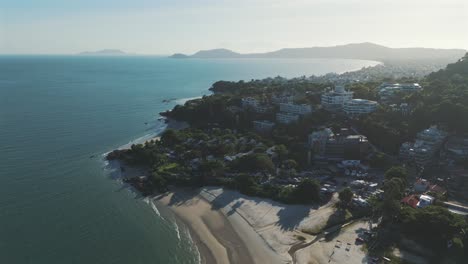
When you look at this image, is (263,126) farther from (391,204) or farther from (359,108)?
(391,204)

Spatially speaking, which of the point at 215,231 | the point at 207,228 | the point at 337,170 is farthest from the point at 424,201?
the point at 207,228

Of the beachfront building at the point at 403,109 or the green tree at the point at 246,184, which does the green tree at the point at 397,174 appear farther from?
the beachfront building at the point at 403,109

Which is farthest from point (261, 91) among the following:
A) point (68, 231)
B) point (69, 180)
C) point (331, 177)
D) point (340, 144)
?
point (68, 231)

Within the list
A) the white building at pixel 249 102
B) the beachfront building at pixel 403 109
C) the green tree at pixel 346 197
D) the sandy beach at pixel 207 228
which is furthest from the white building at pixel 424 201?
the white building at pixel 249 102

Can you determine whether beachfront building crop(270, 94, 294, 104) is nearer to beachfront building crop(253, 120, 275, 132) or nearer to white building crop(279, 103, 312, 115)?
white building crop(279, 103, 312, 115)

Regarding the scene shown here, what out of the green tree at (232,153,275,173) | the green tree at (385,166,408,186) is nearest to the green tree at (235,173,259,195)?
the green tree at (232,153,275,173)

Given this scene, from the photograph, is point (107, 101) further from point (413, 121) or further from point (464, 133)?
point (464, 133)
